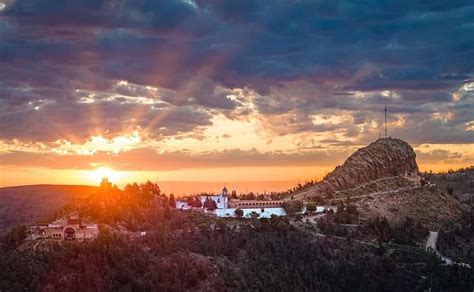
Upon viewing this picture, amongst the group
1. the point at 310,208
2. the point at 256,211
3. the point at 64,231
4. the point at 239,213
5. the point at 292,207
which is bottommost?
the point at 64,231

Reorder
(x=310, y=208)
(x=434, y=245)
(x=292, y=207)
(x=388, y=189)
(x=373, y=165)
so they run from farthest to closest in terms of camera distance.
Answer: (x=373, y=165)
(x=388, y=189)
(x=292, y=207)
(x=310, y=208)
(x=434, y=245)

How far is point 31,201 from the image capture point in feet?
448

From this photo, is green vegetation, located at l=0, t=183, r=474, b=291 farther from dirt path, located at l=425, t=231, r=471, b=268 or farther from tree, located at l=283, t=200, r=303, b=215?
tree, located at l=283, t=200, r=303, b=215

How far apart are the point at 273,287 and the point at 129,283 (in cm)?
1998

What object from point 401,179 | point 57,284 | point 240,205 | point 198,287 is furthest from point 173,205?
point 401,179

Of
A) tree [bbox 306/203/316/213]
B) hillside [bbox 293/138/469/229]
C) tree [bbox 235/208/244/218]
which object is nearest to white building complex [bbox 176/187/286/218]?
tree [bbox 235/208/244/218]

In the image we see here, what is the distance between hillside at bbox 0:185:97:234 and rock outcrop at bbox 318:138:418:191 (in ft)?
175

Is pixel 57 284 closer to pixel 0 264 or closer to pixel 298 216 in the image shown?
pixel 0 264

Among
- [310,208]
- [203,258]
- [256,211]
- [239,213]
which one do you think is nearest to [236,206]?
[256,211]

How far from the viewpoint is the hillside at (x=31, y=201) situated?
121 metres

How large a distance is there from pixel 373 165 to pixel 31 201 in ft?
237

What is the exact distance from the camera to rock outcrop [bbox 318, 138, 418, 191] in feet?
504

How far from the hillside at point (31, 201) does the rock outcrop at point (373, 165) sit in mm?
53320

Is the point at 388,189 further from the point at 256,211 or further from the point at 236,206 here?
the point at 236,206
